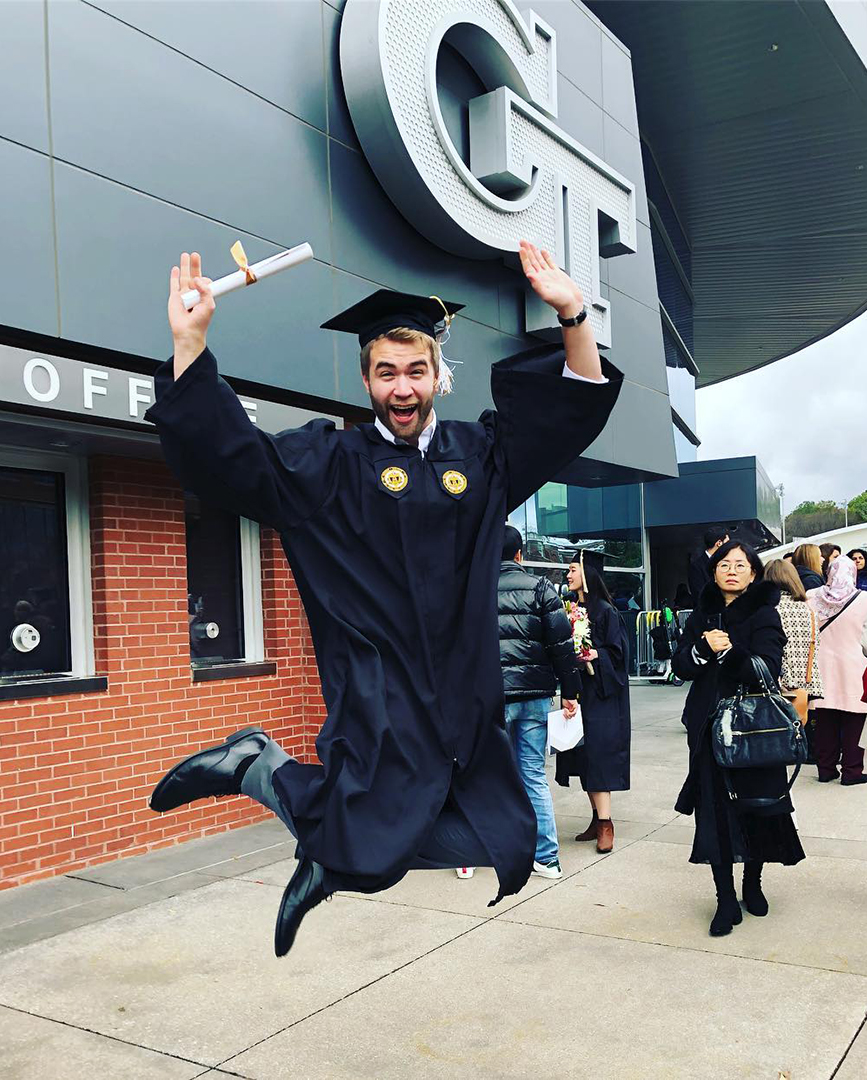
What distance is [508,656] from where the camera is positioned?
602 cm

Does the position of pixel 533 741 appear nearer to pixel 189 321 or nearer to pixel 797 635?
pixel 797 635

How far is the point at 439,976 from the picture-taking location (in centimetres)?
442

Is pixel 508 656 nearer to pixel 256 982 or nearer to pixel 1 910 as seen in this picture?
pixel 256 982

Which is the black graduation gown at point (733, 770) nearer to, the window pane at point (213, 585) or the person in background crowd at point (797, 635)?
the person in background crowd at point (797, 635)

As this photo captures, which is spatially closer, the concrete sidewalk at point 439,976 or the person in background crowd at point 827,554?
the concrete sidewalk at point 439,976

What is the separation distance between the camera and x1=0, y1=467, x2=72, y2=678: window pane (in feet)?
20.2

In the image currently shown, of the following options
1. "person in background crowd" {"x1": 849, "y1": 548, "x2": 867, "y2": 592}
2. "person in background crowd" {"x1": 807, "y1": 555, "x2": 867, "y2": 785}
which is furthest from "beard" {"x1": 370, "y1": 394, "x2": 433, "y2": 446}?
"person in background crowd" {"x1": 849, "y1": 548, "x2": 867, "y2": 592}

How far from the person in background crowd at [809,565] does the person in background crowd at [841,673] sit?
20.0 inches

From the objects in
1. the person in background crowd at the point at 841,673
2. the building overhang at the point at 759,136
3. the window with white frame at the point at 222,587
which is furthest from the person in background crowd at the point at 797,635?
the building overhang at the point at 759,136

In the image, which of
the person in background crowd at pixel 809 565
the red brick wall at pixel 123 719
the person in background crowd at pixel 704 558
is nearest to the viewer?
the red brick wall at pixel 123 719

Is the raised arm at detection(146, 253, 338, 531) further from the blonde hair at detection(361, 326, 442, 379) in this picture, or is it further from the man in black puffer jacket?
the man in black puffer jacket

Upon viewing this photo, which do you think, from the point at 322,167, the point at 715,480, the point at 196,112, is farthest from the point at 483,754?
the point at 715,480

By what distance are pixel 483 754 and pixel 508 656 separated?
363cm

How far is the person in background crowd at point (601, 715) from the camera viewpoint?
21.5 ft
